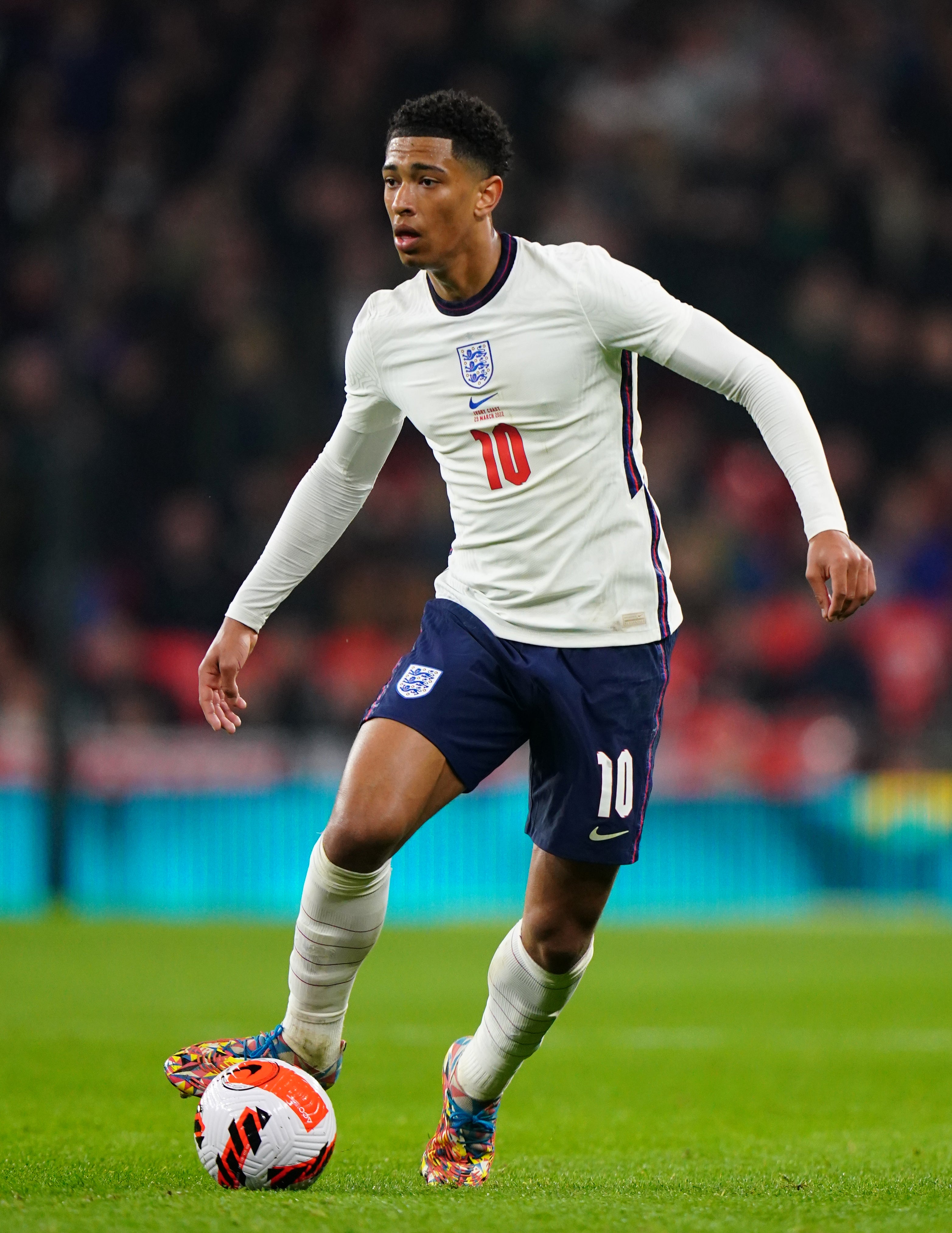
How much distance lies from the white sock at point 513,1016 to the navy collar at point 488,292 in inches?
56.3

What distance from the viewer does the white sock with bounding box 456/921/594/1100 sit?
4.14 meters

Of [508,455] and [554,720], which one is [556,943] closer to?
[554,720]

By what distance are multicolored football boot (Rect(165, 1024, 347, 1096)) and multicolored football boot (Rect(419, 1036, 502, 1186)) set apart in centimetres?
27

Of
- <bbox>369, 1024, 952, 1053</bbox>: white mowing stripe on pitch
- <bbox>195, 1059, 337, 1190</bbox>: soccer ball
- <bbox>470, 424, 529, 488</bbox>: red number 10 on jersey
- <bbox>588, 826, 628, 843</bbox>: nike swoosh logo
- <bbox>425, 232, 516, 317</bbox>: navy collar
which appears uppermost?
<bbox>425, 232, 516, 317</bbox>: navy collar

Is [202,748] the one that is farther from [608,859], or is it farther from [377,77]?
[608,859]

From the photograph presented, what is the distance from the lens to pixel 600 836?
3963 millimetres

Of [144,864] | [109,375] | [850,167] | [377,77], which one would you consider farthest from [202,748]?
[850,167]

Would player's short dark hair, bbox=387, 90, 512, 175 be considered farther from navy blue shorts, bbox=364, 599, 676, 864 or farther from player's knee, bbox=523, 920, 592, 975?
player's knee, bbox=523, 920, 592, 975

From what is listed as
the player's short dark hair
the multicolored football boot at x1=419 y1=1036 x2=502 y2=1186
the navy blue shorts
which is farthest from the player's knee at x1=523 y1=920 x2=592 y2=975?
the player's short dark hair

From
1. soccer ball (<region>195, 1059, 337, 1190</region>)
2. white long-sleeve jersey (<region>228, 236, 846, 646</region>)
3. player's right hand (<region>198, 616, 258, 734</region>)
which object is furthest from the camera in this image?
player's right hand (<region>198, 616, 258, 734</region>)

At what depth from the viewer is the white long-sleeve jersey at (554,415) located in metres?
3.90

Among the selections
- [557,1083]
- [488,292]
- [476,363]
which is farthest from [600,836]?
[557,1083]

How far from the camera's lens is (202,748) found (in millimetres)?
12562

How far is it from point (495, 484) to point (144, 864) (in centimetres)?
901
